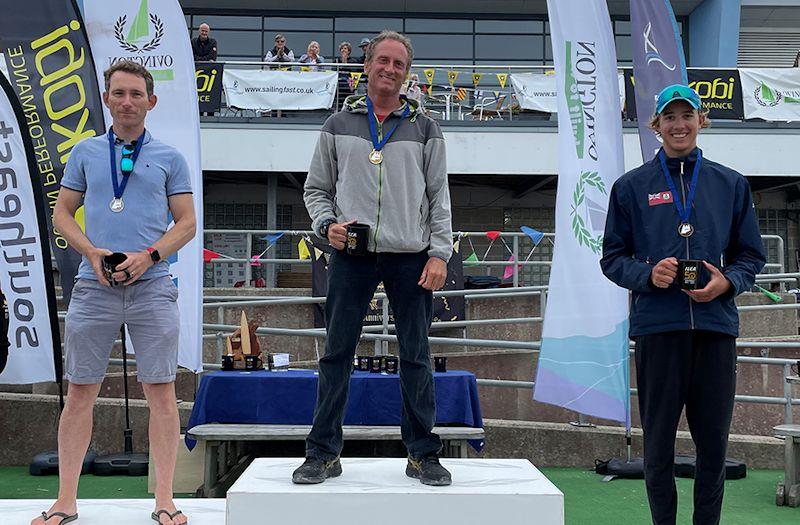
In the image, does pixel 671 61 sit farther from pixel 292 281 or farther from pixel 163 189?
pixel 292 281

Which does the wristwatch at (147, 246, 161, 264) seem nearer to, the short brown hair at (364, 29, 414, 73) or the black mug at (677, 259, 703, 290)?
the short brown hair at (364, 29, 414, 73)

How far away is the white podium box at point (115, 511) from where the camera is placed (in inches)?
128

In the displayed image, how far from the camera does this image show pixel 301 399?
5574 millimetres

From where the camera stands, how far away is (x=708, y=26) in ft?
65.9

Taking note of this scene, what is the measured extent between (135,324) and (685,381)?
7.20 ft

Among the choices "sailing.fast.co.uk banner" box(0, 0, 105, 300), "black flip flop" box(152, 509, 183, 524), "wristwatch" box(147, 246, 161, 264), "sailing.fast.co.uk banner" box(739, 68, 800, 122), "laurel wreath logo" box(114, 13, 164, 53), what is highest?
"sailing.fast.co.uk banner" box(739, 68, 800, 122)

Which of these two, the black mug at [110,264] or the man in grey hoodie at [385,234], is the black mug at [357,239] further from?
the black mug at [110,264]

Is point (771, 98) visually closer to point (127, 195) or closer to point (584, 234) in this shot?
point (584, 234)

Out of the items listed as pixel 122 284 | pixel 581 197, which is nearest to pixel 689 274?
pixel 122 284

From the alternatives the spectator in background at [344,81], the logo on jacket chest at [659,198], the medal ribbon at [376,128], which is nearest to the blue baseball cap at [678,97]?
the logo on jacket chest at [659,198]

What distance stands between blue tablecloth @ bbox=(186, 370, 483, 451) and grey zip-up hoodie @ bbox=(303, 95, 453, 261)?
236cm

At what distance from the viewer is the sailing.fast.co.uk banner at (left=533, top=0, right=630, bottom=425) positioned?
20.9 feet

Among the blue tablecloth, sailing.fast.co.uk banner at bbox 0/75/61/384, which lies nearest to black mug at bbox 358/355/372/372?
the blue tablecloth

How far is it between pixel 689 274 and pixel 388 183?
1205 mm
